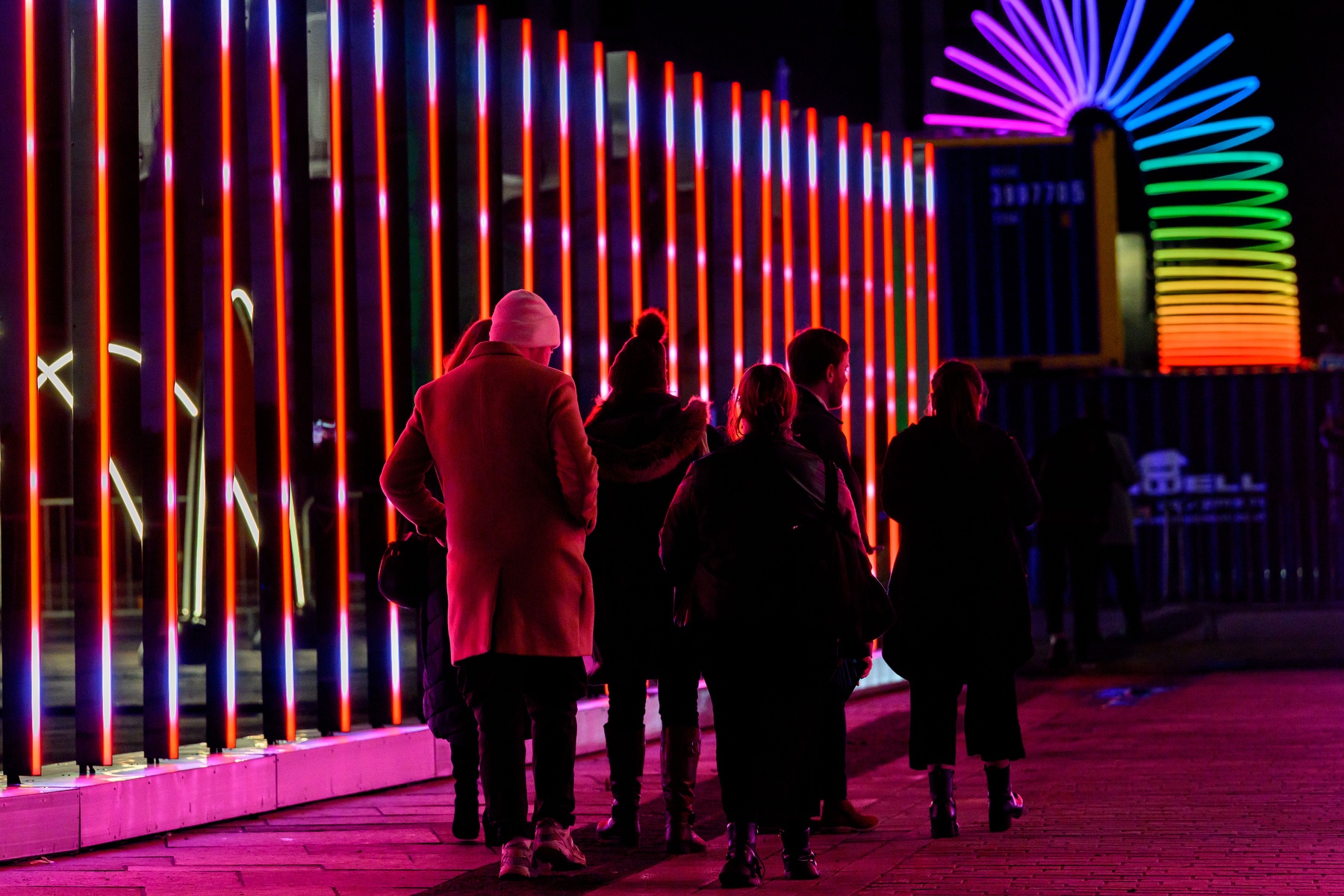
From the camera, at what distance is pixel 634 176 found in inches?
395

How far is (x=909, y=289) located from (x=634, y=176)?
131 inches

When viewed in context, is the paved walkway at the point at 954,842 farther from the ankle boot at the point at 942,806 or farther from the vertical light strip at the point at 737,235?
the vertical light strip at the point at 737,235

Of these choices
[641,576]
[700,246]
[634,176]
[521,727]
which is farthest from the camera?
[700,246]

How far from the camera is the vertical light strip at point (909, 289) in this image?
12.8 m

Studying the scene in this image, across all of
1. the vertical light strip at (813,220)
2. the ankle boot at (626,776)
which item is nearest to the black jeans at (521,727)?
the ankle boot at (626,776)

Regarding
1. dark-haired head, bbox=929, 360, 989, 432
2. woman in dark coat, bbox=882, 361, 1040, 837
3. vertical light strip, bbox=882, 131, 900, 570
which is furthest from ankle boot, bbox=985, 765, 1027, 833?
vertical light strip, bbox=882, 131, 900, 570

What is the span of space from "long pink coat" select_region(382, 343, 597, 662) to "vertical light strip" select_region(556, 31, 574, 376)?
3.41 meters

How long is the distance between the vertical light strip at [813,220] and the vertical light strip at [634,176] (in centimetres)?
204

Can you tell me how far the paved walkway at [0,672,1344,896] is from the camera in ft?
19.1

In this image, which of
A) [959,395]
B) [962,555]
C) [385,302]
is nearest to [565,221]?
[385,302]

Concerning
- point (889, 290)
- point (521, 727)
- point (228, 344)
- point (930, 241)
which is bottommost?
point (521, 727)

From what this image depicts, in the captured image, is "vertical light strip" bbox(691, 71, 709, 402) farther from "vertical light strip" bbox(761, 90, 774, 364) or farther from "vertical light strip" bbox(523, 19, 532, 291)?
"vertical light strip" bbox(523, 19, 532, 291)

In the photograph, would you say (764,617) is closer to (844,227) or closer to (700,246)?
(700,246)

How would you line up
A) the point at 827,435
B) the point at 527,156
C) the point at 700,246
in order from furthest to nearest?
the point at 700,246, the point at 527,156, the point at 827,435
